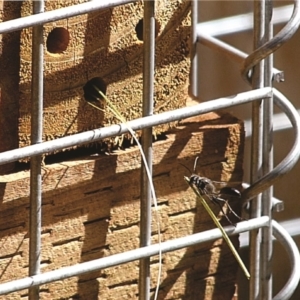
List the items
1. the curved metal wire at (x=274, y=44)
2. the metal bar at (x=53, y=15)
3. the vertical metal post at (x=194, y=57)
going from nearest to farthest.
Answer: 1. the metal bar at (x=53, y=15)
2. the curved metal wire at (x=274, y=44)
3. the vertical metal post at (x=194, y=57)

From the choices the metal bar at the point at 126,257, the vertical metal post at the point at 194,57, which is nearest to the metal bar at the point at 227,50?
the vertical metal post at the point at 194,57

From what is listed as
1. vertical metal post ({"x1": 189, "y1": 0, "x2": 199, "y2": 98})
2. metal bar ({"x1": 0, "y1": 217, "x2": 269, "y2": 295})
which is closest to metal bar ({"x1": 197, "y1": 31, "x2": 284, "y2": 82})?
vertical metal post ({"x1": 189, "y1": 0, "x2": 199, "y2": 98})

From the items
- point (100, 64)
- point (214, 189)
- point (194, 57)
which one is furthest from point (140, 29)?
point (194, 57)

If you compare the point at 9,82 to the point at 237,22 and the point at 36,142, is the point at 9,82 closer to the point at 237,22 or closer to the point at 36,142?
the point at 36,142

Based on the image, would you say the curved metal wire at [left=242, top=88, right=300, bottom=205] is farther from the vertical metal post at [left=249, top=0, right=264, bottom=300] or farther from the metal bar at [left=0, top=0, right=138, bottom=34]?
the metal bar at [left=0, top=0, right=138, bottom=34]

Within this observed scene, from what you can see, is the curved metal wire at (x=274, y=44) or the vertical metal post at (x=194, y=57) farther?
the vertical metal post at (x=194, y=57)

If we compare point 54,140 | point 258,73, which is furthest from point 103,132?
point 258,73

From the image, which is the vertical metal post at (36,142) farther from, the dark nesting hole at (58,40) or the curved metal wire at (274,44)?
the curved metal wire at (274,44)

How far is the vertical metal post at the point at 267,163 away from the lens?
0.76 metres

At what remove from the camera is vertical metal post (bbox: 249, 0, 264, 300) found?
2.49 feet

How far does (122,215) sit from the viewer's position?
2.58 ft

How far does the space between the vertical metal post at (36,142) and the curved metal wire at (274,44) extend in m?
0.18

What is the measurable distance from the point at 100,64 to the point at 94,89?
0.03 metres

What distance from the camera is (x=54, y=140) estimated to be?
27.0 inches
